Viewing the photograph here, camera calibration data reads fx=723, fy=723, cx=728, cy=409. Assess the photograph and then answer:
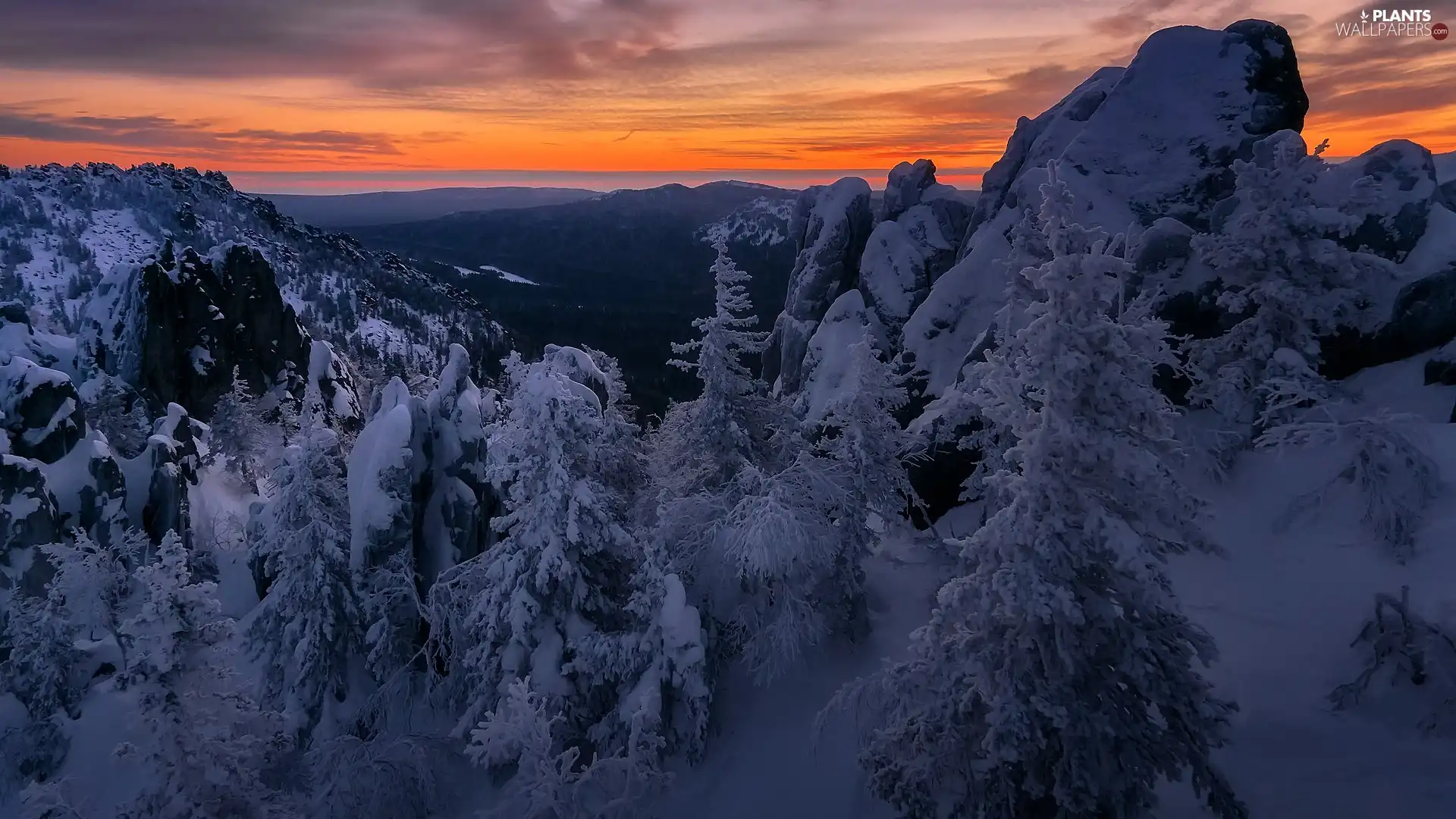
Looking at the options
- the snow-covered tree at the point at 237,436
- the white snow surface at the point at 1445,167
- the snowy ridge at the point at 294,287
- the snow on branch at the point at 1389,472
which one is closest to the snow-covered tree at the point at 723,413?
the snow on branch at the point at 1389,472

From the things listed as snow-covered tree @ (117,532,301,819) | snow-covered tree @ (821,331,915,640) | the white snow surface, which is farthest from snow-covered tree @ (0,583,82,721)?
the white snow surface

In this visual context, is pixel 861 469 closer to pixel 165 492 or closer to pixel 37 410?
pixel 165 492

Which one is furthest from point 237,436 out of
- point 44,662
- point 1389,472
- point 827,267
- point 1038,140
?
point 1389,472

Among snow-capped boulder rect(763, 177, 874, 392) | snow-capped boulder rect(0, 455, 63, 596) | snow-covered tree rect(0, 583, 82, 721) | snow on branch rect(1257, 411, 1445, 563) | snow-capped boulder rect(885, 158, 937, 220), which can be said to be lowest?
snow-covered tree rect(0, 583, 82, 721)

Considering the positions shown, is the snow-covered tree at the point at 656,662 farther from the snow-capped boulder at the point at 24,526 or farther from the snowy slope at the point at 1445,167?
the snowy slope at the point at 1445,167

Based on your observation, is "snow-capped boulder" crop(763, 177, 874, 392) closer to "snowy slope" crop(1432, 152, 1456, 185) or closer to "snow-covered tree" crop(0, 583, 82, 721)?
"snowy slope" crop(1432, 152, 1456, 185)

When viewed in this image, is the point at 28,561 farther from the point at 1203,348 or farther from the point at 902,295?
the point at 1203,348

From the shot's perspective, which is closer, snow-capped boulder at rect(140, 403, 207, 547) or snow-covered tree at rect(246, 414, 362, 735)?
snow-covered tree at rect(246, 414, 362, 735)
